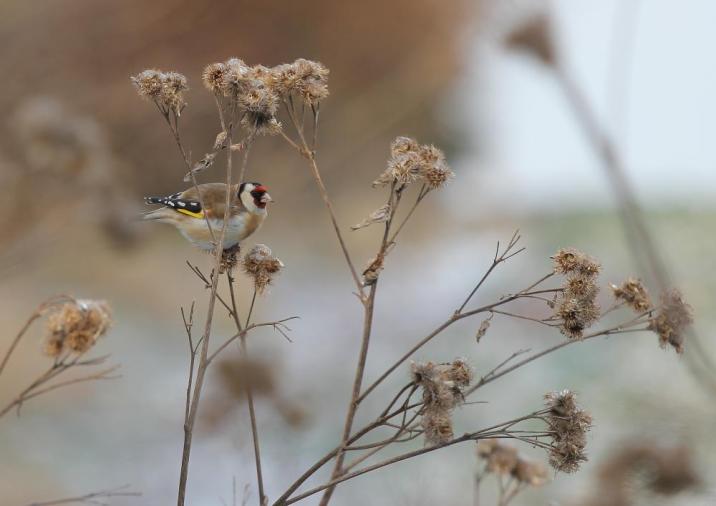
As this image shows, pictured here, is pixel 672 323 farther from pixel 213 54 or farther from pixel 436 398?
pixel 213 54

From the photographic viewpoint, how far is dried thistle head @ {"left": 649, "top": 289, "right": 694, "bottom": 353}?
42.6 inches

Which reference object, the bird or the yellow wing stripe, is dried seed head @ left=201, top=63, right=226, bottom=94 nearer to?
the bird

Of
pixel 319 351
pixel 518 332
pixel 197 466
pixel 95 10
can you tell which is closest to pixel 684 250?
pixel 518 332

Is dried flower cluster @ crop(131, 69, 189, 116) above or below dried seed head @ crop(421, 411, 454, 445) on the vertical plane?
above

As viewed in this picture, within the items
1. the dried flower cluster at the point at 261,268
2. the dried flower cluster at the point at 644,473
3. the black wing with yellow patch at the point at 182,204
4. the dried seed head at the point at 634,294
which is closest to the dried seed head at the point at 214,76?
the dried flower cluster at the point at 261,268

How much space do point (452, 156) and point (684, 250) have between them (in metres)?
2.22

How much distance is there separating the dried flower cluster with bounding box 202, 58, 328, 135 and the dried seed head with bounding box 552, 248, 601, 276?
35 centimetres

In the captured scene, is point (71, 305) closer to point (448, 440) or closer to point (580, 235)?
point (448, 440)

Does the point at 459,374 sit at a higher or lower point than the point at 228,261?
lower

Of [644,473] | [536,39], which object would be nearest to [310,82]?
[536,39]

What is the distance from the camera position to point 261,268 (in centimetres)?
122

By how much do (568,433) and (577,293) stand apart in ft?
0.52

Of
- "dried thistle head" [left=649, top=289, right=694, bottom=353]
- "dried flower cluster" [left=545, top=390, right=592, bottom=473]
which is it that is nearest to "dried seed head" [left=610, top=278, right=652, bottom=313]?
"dried thistle head" [left=649, top=289, right=694, bottom=353]

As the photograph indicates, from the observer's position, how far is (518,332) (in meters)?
4.00
